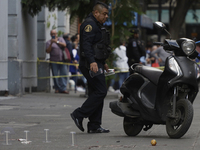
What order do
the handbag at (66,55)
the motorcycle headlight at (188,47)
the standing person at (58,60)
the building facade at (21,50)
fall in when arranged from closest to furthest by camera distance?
the motorcycle headlight at (188,47) < the building facade at (21,50) < the standing person at (58,60) < the handbag at (66,55)

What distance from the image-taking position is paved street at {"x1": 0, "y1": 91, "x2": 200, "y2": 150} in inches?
237

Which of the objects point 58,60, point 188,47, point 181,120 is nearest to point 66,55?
point 58,60

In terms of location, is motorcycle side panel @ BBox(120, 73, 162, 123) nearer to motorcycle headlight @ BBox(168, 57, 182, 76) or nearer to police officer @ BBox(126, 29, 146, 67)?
motorcycle headlight @ BBox(168, 57, 182, 76)

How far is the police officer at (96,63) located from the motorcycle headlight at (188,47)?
1241 mm

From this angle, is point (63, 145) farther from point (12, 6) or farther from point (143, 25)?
point (143, 25)

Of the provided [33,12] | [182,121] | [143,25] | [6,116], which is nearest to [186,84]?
[182,121]

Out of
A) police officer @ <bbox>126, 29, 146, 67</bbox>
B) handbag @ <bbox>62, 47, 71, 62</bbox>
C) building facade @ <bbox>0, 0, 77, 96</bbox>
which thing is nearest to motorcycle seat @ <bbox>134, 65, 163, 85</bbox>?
building facade @ <bbox>0, 0, 77, 96</bbox>

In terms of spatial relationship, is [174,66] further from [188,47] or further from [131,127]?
[131,127]

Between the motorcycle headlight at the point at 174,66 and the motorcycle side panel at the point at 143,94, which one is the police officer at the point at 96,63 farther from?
the motorcycle headlight at the point at 174,66

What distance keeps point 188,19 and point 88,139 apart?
39.6 m

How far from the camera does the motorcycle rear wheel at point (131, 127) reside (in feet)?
22.8

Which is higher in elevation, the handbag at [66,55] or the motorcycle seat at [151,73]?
the motorcycle seat at [151,73]

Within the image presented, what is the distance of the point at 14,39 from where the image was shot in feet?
46.3

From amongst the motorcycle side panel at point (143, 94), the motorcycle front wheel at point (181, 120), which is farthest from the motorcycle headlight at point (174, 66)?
the motorcycle side panel at point (143, 94)
